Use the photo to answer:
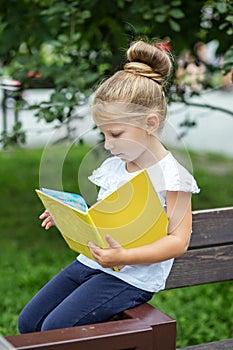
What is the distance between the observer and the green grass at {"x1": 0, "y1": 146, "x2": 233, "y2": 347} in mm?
4078

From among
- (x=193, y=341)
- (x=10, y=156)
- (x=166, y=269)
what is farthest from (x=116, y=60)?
(x=10, y=156)

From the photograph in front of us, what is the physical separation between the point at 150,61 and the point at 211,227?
2.61ft

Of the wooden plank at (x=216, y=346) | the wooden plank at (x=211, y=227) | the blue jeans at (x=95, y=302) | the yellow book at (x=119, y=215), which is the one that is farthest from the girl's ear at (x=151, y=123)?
the wooden plank at (x=216, y=346)

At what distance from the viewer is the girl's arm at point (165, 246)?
7.30 ft

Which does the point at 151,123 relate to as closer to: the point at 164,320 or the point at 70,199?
the point at 70,199

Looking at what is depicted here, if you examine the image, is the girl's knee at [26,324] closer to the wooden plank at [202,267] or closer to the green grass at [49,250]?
the green grass at [49,250]

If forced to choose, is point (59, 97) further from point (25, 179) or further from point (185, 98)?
point (25, 179)

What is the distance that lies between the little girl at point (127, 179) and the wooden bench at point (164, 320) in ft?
0.28

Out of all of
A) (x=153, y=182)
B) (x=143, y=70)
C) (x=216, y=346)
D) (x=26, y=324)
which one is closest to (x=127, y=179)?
(x=153, y=182)

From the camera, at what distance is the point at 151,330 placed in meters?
2.19

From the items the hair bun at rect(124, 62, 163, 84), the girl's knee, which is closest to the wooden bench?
the girl's knee

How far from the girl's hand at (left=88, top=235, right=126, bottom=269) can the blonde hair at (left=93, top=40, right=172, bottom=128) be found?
0.35 meters

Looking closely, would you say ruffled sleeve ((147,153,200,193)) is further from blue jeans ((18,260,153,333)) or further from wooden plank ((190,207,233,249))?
wooden plank ((190,207,233,249))

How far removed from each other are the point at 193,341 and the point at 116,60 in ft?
5.60
